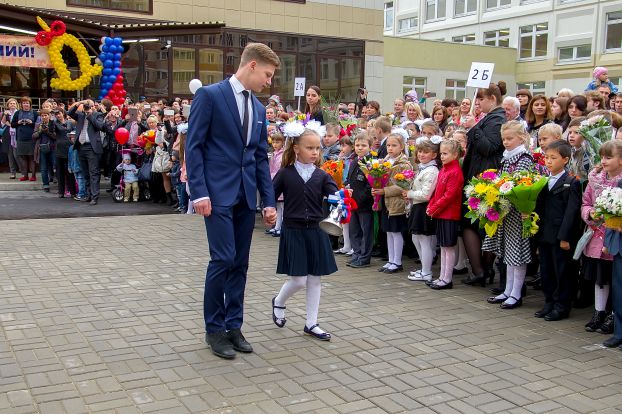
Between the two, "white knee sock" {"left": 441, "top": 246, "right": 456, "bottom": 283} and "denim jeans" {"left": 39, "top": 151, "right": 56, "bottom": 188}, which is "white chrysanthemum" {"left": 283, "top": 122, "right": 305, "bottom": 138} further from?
"denim jeans" {"left": 39, "top": 151, "right": 56, "bottom": 188}

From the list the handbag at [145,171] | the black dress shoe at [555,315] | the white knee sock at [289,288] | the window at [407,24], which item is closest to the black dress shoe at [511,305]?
the black dress shoe at [555,315]

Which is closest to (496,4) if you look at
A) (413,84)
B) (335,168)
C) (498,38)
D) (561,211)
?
(498,38)

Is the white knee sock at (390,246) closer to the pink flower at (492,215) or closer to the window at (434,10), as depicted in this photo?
the pink flower at (492,215)

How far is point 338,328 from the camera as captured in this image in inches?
229

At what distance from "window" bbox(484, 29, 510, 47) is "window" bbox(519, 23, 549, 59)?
1.30m

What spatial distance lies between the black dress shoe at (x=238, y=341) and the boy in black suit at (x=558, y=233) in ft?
9.77

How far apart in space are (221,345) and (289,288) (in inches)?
33.8

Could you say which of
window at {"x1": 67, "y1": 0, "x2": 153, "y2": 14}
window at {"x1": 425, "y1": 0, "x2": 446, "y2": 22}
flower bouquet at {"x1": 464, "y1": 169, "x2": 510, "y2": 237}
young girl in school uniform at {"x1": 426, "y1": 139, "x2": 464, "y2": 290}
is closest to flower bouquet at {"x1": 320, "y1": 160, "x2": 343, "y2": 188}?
young girl in school uniform at {"x1": 426, "y1": 139, "x2": 464, "y2": 290}

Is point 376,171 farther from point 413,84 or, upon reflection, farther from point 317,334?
point 413,84

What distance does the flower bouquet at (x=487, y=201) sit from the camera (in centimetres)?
655

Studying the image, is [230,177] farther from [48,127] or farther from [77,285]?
[48,127]

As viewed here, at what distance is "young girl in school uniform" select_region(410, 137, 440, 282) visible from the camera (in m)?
7.62

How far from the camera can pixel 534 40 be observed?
41.3m

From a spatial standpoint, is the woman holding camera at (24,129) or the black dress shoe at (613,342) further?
the woman holding camera at (24,129)
